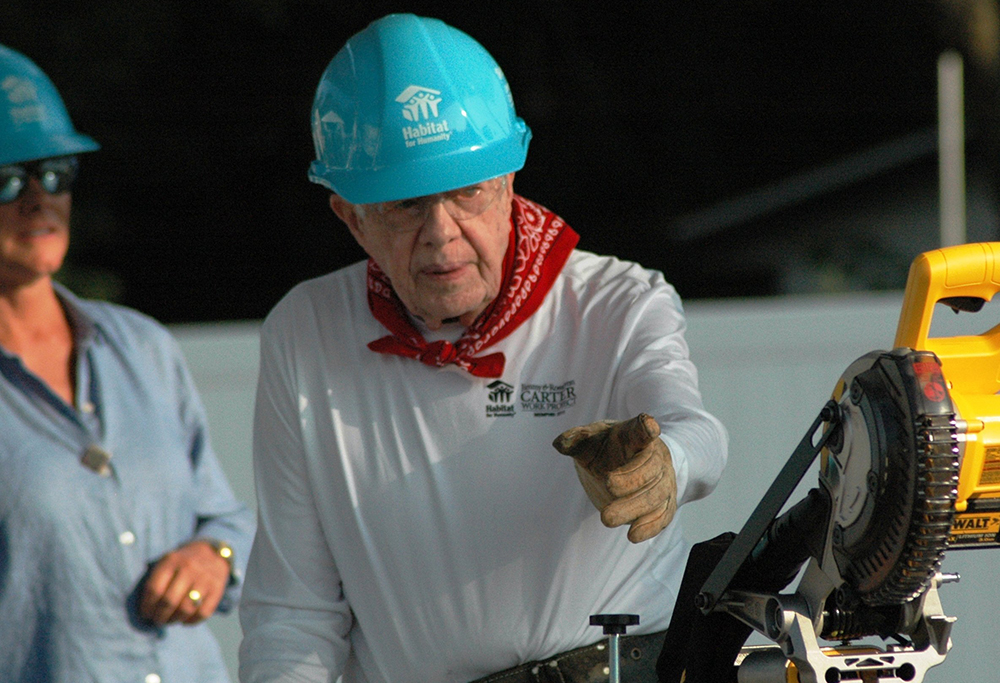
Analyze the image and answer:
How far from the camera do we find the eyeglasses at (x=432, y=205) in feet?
5.66

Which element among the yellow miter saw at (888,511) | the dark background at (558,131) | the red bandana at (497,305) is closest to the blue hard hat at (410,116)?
the red bandana at (497,305)

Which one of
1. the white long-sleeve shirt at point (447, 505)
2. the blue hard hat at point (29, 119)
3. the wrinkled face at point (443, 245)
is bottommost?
the white long-sleeve shirt at point (447, 505)

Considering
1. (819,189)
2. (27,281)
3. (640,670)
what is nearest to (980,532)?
(640,670)

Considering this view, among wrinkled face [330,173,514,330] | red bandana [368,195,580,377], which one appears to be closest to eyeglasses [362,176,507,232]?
wrinkled face [330,173,514,330]

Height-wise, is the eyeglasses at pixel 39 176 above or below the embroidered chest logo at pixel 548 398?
above

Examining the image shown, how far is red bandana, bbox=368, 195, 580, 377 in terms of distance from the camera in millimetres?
1831

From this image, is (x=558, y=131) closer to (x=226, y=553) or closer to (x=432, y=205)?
(x=226, y=553)

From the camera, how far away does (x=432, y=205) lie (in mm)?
1718

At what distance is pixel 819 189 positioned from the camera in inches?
300

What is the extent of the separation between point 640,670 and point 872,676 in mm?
527

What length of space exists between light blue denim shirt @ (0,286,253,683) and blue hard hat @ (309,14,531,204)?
126 centimetres

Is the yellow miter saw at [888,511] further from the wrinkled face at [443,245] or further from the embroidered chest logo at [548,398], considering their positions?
the wrinkled face at [443,245]

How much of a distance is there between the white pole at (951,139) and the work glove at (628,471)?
16.7 ft

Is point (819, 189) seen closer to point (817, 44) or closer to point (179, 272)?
point (817, 44)
